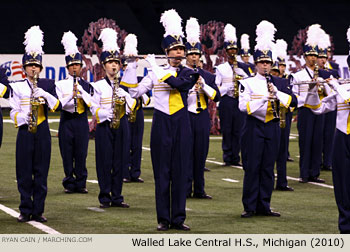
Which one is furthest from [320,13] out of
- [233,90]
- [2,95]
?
[2,95]

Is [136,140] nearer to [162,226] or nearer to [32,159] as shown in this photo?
[32,159]

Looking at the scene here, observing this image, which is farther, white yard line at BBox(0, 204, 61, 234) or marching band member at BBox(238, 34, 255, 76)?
marching band member at BBox(238, 34, 255, 76)

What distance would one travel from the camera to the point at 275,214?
435 inches

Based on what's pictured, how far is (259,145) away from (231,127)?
19.6 feet

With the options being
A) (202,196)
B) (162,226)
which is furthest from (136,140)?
(162,226)

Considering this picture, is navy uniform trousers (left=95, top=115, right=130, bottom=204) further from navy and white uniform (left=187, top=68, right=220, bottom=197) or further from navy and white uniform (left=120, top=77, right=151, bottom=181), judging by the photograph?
navy and white uniform (left=120, top=77, right=151, bottom=181)

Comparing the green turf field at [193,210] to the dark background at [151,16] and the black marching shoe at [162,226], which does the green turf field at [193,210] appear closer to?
the black marching shoe at [162,226]

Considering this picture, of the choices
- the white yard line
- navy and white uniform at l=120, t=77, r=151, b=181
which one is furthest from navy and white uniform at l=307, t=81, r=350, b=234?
navy and white uniform at l=120, t=77, r=151, b=181

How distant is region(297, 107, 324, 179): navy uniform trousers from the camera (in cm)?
1465

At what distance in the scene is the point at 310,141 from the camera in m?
14.8

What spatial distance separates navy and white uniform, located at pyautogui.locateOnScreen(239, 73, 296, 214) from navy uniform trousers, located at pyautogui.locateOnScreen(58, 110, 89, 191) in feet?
10.0

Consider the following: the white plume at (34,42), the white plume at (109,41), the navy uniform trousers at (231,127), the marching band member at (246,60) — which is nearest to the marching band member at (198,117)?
the white plume at (109,41)

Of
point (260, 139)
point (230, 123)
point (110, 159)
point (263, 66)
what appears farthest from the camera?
point (230, 123)

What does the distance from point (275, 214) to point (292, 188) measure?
283 centimetres
